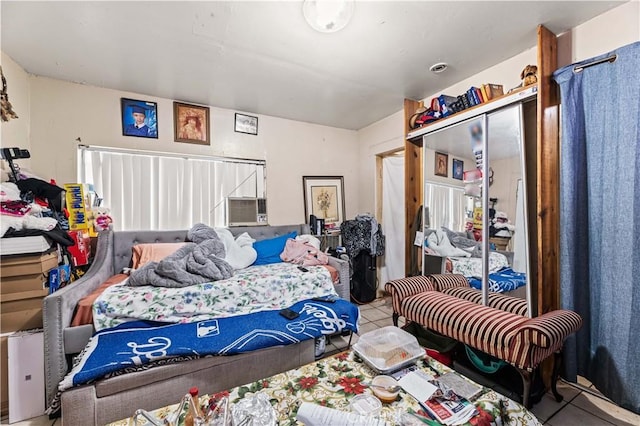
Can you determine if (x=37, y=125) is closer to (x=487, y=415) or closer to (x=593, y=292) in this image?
(x=487, y=415)

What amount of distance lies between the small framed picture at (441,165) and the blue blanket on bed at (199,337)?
1586 millimetres

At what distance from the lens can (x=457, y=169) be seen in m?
2.36

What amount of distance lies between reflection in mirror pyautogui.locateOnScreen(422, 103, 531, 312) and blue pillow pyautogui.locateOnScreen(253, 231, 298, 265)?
1.60m

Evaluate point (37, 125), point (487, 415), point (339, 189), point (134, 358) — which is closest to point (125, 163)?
point (37, 125)

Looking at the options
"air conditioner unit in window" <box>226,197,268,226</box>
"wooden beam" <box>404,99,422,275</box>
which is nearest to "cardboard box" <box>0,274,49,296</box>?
"air conditioner unit in window" <box>226,197,268,226</box>

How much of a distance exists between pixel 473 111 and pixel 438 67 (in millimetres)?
481

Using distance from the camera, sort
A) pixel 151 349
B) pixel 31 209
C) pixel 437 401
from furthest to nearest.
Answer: pixel 31 209 → pixel 151 349 → pixel 437 401

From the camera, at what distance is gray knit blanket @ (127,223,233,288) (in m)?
1.94

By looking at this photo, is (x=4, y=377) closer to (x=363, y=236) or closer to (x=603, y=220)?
(x=363, y=236)

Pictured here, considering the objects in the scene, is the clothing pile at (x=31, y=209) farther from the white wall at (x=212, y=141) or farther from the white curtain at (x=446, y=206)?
the white curtain at (x=446, y=206)

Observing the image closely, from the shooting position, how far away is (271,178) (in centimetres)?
330

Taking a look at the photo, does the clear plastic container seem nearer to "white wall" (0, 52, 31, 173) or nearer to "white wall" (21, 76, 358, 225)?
"white wall" (21, 76, 358, 225)

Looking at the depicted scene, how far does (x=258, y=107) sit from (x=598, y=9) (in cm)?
280

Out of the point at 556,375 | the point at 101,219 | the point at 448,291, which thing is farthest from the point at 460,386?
the point at 101,219
